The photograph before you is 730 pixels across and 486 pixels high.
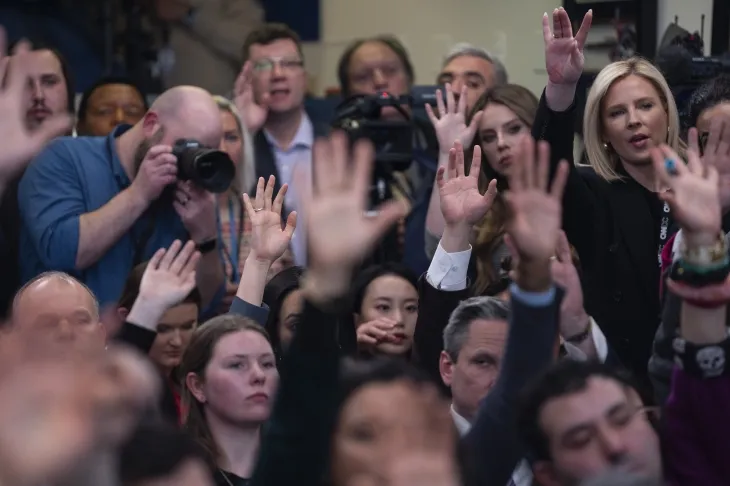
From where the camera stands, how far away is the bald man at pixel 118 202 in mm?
3695

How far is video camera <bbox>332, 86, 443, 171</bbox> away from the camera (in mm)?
4285

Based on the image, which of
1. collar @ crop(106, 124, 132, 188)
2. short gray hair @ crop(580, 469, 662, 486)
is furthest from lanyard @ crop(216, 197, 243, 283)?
short gray hair @ crop(580, 469, 662, 486)

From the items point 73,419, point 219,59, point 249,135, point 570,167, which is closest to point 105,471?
point 73,419

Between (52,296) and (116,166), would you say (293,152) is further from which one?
(52,296)

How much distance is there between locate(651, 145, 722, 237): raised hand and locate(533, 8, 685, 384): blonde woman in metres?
0.95

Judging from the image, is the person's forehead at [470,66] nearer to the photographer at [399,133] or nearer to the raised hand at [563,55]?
the photographer at [399,133]

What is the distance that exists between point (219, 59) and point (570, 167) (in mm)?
3359

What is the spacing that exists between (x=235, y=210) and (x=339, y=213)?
194 centimetres

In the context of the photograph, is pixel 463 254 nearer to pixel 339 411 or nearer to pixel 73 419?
pixel 339 411

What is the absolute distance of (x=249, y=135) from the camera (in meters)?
4.60

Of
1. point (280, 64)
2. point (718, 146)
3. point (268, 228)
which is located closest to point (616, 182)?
point (718, 146)

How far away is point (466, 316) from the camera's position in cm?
315

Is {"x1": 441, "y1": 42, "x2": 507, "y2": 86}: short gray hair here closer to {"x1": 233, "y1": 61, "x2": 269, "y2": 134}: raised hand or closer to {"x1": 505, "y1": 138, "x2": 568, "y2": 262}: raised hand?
{"x1": 233, "y1": 61, "x2": 269, "y2": 134}: raised hand

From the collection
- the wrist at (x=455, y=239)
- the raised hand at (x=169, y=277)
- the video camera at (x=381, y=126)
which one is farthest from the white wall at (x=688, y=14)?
the raised hand at (x=169, y=277)
